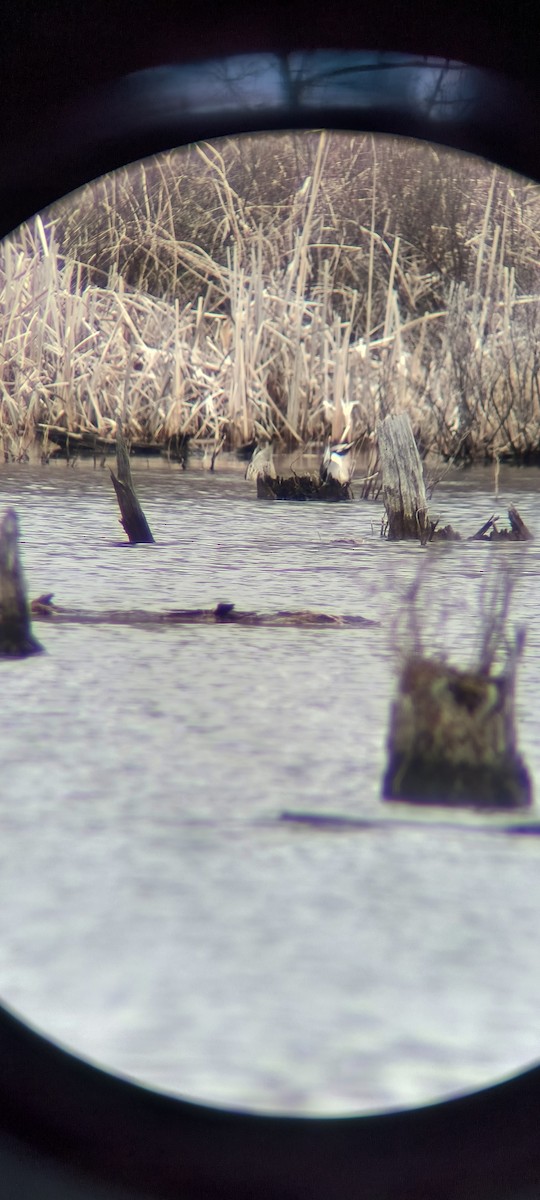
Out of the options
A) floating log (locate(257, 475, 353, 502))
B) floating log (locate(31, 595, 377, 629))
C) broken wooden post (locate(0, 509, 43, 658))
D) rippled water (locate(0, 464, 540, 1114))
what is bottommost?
rippled water (locate(0, 464, 540, 1114))

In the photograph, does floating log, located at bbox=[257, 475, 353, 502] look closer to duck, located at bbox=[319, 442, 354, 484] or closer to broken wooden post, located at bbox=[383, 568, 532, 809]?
duck, located at bbox=[319, 442, 354, 484]

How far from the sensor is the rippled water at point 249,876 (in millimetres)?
344

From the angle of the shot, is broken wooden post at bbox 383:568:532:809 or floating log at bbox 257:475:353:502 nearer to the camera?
broken wooden post at bbox 383:568:532:809

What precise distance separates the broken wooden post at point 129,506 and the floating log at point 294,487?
20cm

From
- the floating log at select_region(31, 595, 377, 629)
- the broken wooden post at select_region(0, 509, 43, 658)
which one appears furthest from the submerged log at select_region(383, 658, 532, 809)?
the floating log at select_region(31, 595, 377, 629)

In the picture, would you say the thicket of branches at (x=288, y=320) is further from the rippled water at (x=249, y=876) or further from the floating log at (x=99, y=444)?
the rippled water at (x=249, y=876)

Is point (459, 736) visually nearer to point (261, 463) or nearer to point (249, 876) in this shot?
point (249, 876)

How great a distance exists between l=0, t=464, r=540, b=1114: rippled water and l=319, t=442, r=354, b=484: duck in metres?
0.33

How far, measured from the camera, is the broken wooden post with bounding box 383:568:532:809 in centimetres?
53

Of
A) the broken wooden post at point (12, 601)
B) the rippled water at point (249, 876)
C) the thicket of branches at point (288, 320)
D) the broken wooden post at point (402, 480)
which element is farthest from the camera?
the thicket of branches at point (288, 320)

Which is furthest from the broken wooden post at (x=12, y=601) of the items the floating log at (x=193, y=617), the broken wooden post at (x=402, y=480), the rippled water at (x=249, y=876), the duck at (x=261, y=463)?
the duck at (x=261, y=463)

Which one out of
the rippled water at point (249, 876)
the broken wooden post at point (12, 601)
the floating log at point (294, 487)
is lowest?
the rippled water at point (249, 876)

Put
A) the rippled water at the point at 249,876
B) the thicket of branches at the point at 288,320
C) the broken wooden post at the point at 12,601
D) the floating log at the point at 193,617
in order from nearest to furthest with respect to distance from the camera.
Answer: the rippled water at the point at 249,876, the broken wooden post at the point at 12,601, the floating log at the point at 193,617, the thicket of branches at the point at 288,320

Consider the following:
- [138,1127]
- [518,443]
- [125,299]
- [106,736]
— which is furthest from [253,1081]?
[125,299]
